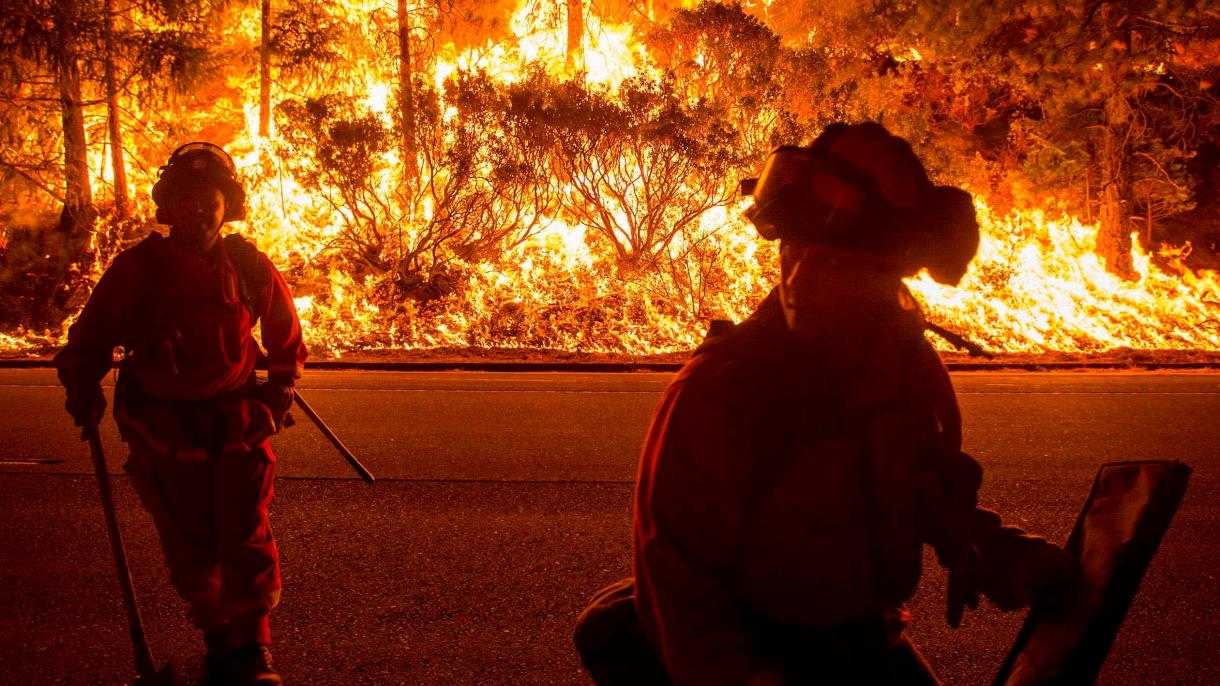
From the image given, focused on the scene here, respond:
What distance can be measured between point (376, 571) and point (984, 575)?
3.45m

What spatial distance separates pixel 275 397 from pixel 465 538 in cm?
196

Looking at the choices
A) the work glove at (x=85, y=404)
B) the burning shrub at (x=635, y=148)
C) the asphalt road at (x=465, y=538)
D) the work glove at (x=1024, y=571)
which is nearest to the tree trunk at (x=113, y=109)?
the burning shrub at (x=635, y=148)

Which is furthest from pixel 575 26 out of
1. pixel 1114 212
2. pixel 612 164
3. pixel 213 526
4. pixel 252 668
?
pixel 252 668

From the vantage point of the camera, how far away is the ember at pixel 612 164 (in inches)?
567

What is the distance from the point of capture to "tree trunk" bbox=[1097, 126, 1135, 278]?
15.9m

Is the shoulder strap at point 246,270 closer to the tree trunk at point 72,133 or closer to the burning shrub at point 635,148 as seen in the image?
the burning shrub at point 635,148

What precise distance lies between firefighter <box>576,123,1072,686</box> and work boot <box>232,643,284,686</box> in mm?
2018

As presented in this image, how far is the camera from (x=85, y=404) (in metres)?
3.12

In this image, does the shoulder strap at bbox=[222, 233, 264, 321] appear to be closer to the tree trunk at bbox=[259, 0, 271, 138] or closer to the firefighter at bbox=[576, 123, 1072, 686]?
the firefighter at bbox=[576, 123, 1072, 686]

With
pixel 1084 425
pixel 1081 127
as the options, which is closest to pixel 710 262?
pixel 1081 127

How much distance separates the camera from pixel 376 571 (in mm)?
4562

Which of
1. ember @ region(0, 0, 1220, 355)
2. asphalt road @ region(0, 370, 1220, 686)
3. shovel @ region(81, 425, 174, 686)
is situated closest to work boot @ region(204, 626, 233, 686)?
shovel @ region(81, 425, 174, 686)

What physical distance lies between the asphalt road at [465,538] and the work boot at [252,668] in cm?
23

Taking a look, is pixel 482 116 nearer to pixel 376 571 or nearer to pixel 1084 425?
pixel 1084 425
